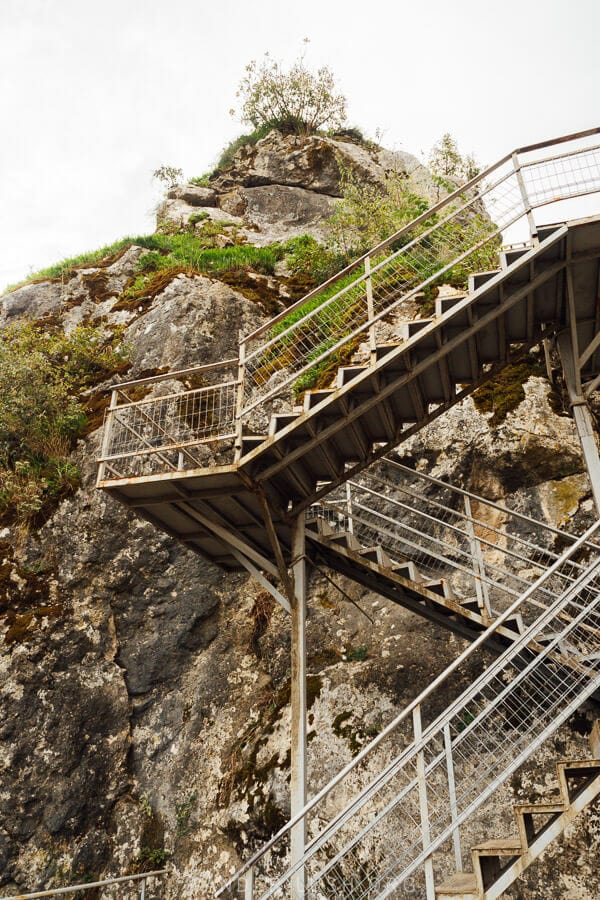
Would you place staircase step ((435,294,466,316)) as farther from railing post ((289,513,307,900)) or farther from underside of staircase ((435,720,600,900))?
underside of staircase ((435,720,600,900))

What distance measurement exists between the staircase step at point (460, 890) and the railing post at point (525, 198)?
5.98 meters

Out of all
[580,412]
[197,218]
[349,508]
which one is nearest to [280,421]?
[349,508]

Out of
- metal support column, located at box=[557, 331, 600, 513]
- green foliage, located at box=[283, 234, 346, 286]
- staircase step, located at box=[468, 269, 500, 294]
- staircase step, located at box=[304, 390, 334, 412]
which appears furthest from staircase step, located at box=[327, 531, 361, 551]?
green foliage, located at box=[283, 234, 346, 286]

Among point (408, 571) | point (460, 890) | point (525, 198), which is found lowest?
point (460, 890)

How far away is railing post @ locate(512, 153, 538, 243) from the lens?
701 cm

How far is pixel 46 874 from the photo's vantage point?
8023mm

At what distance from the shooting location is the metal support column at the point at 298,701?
621 cm

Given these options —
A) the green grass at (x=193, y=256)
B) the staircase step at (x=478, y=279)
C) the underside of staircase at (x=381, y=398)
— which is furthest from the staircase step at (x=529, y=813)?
the green grass at (x=193, y=256)

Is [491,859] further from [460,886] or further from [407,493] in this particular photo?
[407,493]

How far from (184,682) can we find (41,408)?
5.77 meters

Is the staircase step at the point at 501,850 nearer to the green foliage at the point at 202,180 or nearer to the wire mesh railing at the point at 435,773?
the wire mesh railing at the point at 435,773

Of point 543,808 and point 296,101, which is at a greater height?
point 296,101

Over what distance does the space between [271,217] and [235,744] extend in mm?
15618

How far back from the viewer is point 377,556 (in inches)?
300
